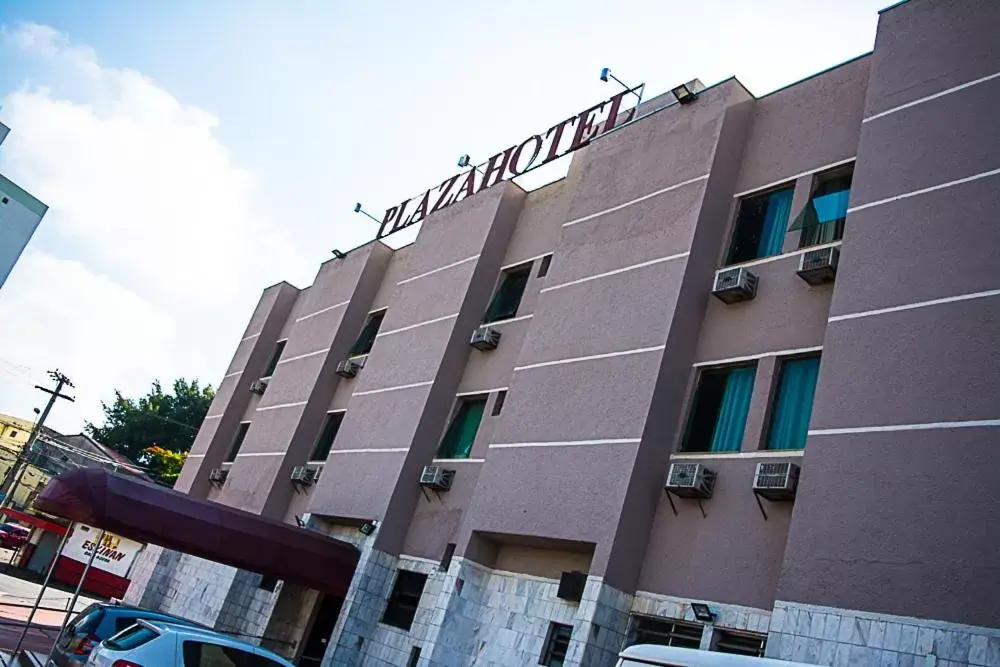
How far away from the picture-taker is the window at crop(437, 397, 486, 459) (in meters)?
18.1

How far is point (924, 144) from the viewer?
1126 cm

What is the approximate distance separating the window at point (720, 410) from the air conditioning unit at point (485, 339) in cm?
589

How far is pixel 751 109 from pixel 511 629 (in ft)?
32.4

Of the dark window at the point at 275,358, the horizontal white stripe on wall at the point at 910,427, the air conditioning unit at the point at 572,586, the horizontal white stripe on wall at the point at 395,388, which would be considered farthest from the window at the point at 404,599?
the dark window at the point at 275,358

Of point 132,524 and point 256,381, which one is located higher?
point 256,381

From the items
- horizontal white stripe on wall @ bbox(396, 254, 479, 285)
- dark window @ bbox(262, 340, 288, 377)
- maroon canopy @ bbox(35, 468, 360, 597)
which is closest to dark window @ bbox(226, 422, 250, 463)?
dark window @ bbox(262, 340, 288, 377)

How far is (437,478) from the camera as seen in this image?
17.6 meters

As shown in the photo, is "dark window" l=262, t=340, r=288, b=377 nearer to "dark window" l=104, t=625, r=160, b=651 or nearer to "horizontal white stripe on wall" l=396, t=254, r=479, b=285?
"horizontal white stripe on wall" l=396, t=254, r=479, b=285

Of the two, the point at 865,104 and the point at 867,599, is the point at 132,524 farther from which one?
the point at 865,104

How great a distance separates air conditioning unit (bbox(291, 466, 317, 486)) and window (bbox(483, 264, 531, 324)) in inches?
258

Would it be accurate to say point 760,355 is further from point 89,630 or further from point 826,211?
point 89,630

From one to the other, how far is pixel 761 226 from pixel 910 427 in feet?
17.7

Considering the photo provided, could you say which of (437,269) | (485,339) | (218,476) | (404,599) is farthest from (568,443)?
(218,476)

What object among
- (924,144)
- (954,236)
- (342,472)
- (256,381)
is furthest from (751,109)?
(256,381)
